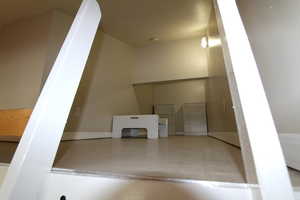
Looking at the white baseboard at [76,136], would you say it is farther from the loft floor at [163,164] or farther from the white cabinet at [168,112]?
the white cabinet at [168,112]

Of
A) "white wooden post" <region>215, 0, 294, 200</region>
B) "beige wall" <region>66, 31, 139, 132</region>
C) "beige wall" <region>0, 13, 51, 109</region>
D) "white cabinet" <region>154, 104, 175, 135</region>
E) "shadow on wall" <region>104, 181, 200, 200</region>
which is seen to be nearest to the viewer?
"white wooden post" <region>215, 0, 294, 200</region>

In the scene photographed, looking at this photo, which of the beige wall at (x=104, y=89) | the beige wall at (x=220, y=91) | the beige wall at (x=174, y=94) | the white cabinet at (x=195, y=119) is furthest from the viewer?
the beige wall at (x=174, y=94)

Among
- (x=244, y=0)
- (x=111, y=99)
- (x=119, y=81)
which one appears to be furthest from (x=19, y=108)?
(x=244, y=0)

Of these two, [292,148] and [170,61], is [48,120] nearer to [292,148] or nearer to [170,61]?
[292,148]

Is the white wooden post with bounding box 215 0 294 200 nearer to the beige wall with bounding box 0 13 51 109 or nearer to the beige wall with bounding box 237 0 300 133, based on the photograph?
the beige wall with bounding box 237 0 300 133

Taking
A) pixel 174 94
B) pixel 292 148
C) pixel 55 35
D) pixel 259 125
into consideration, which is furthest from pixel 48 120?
pixel 174 94

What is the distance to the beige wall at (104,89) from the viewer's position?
2.14 metres

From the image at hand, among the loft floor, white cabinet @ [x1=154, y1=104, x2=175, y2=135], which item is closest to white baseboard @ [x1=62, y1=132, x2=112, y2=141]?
the loft floor

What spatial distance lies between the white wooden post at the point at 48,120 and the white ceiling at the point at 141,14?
1626 millimetres

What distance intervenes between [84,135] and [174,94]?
7.60 ft

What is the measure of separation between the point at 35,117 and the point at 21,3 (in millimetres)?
2298

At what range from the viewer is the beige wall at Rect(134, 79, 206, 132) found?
352cm

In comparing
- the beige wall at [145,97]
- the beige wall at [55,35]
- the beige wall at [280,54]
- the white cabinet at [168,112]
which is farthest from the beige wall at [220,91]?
the beige wall at [55,35]

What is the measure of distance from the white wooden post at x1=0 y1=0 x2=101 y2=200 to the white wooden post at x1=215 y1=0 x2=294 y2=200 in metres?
0.54
